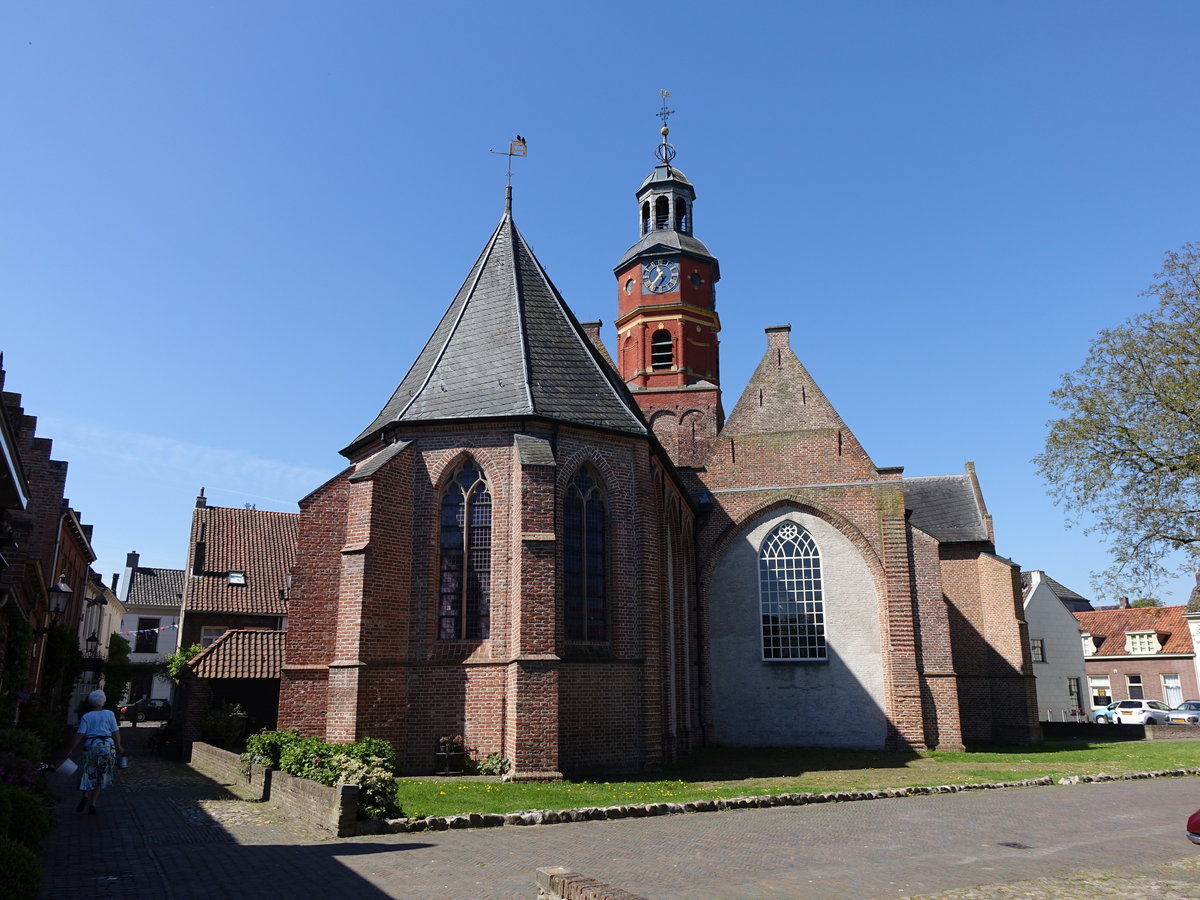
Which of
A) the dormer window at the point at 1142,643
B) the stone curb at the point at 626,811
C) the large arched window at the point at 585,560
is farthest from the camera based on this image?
the dormer window at the point at 1142,643

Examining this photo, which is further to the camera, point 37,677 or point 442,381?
point 37,677

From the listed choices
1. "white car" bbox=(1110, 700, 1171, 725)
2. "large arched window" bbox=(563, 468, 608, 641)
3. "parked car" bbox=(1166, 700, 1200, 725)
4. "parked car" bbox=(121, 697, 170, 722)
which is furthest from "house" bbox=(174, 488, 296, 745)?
"parked car" bbox=(1166, 700, 1200, 725)

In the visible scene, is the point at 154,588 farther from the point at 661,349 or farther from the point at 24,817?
the point at 24,817

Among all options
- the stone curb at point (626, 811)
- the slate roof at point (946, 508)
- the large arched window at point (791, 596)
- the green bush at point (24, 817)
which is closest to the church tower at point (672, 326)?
the large arched window at point (791, 596)

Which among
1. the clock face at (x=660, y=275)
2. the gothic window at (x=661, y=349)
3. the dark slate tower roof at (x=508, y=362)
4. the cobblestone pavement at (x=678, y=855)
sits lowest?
the cobblestone pavement at (x=678, y=855)

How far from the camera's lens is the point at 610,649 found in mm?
18266

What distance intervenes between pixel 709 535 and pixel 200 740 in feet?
49.9

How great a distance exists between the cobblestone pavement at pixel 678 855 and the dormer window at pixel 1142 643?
45246 millimetres

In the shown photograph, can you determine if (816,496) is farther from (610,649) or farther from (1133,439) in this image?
(610,649)

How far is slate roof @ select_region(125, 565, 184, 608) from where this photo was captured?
5488 cm

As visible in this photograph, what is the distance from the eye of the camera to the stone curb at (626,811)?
36.0ft

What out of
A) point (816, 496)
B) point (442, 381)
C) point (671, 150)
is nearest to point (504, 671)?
point (442, 381)

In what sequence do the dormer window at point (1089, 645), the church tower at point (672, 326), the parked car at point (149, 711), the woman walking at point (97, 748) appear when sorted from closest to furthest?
the woman walking at point (97, 748) < the church tower at point (672, 326) < the parked car at point (149, 711) < the dormer window at point (1089, 645)

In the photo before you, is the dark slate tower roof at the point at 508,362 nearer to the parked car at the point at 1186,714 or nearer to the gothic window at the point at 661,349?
the gothic window at the point at 661,349
